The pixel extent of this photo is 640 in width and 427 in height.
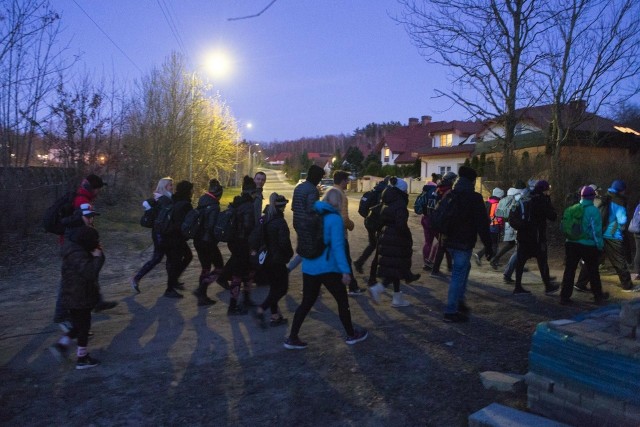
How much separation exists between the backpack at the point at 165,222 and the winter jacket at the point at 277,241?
1.86 metres

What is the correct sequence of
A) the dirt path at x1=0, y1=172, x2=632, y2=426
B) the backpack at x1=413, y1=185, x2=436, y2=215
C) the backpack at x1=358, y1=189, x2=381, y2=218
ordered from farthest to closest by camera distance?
1. the backpack at x1=413, y1=185, x2=436, y2=215
2. the backpack at x1=358, y1=189, x2=381, y2=218
3. the dirt path at x1=0, y1=172, x2=632, y2=426

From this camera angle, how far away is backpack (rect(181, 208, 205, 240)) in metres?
6.93

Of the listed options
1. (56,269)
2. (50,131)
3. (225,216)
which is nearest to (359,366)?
(225,216)

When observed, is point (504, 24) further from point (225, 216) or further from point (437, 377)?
point (437, 377)

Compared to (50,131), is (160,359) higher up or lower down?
lower down

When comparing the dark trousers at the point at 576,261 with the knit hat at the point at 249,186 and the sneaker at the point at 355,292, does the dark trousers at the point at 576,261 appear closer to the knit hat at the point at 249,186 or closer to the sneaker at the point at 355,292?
the sneaker at the point at 355,292

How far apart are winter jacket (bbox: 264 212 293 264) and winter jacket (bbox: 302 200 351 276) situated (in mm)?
708

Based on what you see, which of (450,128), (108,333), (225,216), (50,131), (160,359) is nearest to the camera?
(160,359)

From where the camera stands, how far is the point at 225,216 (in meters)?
6.80

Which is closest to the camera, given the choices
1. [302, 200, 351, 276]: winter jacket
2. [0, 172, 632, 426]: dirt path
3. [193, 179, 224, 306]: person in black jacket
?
[0, 172, 632, 426]: dirt path

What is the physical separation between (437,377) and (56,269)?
809 cm

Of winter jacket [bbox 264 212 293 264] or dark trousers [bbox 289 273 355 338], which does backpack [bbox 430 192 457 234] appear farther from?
winter jacket [bbox 264 212 293 264]

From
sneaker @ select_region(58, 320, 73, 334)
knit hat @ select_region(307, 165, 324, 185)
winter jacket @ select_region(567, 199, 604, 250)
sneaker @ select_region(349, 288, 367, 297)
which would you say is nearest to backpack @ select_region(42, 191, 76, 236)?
sneaker @ select_region(58, 320, 73, 334)

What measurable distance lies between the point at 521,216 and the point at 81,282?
5807 mm
